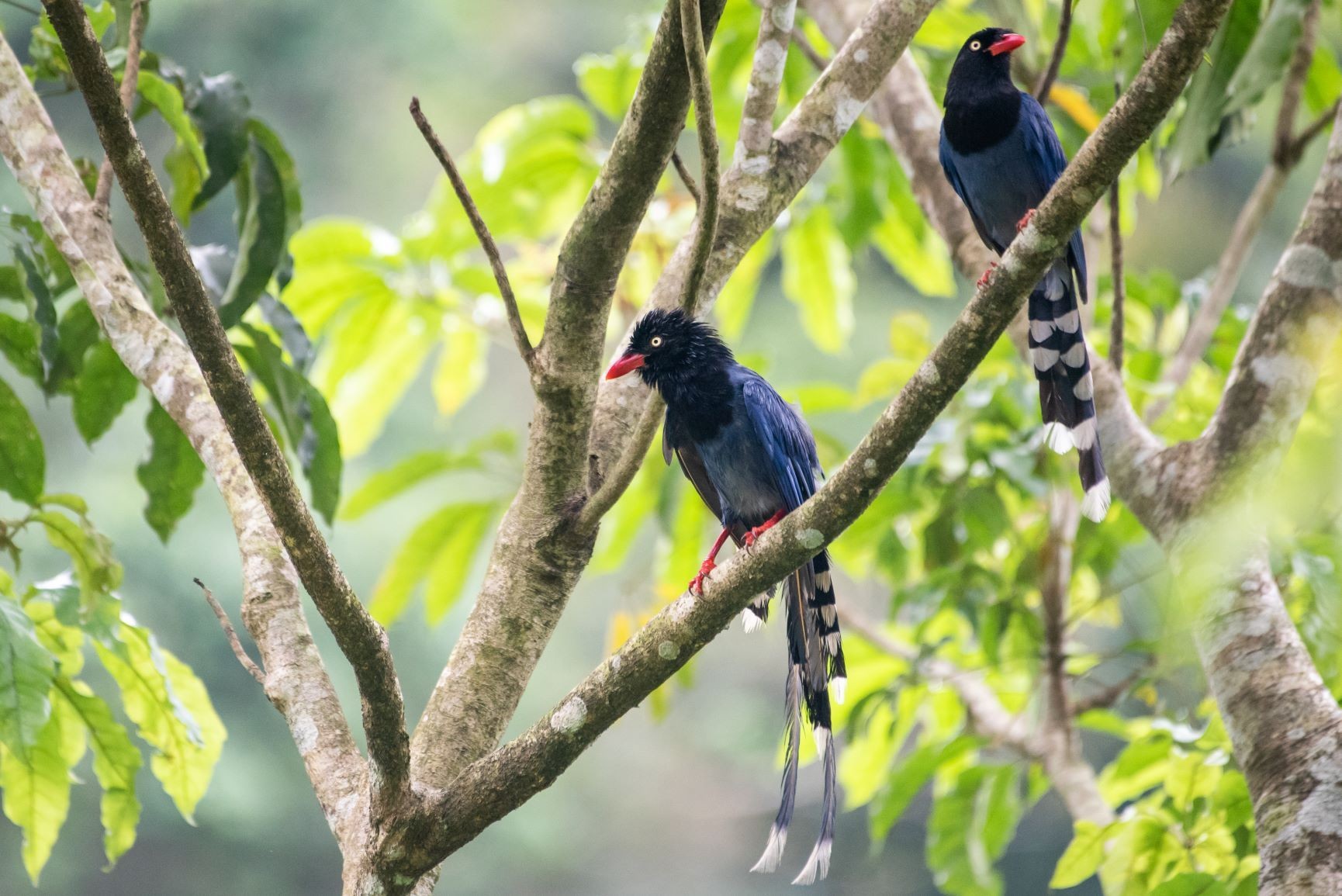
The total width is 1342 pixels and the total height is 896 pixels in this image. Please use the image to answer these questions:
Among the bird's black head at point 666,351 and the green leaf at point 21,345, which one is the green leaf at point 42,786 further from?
the bird's black head at point 666,351

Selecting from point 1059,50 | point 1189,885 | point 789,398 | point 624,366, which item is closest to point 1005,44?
point 1059,50

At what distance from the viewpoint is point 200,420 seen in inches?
70.6

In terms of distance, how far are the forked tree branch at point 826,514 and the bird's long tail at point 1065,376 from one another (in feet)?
2.48

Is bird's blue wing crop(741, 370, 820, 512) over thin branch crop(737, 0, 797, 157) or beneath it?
beneath

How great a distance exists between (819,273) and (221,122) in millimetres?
1828

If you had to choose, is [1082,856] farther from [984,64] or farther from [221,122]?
[221,122]

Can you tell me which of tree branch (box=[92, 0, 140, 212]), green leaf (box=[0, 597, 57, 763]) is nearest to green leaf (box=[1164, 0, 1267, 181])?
tree branch (box=[92, 0, 140, 212])

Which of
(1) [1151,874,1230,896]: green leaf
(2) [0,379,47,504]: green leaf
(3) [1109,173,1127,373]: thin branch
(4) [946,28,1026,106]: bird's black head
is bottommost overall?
(1) [1151,874,1230,896]: green leaf

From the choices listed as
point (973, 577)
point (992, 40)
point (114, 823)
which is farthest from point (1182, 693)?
point (114, 823)

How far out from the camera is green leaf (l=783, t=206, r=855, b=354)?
331 centimetres

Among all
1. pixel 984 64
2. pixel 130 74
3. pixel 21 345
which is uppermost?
pixel 984 64

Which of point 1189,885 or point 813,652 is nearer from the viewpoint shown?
point 1189,885

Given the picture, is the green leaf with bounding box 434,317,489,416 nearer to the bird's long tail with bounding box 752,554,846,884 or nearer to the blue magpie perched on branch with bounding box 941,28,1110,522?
the blue magpie perched on branch with bounding box 941,28,1110,522

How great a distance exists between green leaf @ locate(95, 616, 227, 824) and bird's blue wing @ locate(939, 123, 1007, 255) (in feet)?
5.94
